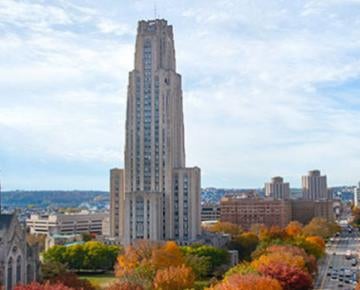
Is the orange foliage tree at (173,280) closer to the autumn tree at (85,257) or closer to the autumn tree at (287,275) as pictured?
the autumn tree at (287,275)

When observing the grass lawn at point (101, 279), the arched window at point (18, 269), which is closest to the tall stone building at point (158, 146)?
the grass lawn at point (101, 279)

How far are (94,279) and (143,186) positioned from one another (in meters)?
44.4

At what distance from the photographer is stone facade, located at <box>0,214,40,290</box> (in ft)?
307

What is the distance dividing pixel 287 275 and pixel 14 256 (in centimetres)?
4300

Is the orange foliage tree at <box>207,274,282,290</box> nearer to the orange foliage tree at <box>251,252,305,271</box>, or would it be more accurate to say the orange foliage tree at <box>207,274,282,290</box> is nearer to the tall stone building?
the orange foliage tree at <box>251,252,305,271</box>

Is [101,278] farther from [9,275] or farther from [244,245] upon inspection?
[244,245]

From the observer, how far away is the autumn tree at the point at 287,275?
9644 cm

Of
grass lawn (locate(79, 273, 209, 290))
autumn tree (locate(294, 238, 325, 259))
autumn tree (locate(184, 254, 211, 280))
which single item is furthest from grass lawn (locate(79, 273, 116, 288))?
autumn tree (locate(294, 238, 325, 259))

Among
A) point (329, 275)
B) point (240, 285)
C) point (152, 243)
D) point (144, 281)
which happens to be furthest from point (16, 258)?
point (329, 275)

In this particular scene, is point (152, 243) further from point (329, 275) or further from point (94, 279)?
point (329, 275)

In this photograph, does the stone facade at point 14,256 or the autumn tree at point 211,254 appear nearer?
the stone facade at point 14,256

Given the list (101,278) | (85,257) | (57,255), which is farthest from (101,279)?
(57,255)

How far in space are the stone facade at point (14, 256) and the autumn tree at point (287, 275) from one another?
3693cm

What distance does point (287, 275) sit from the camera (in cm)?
9712
